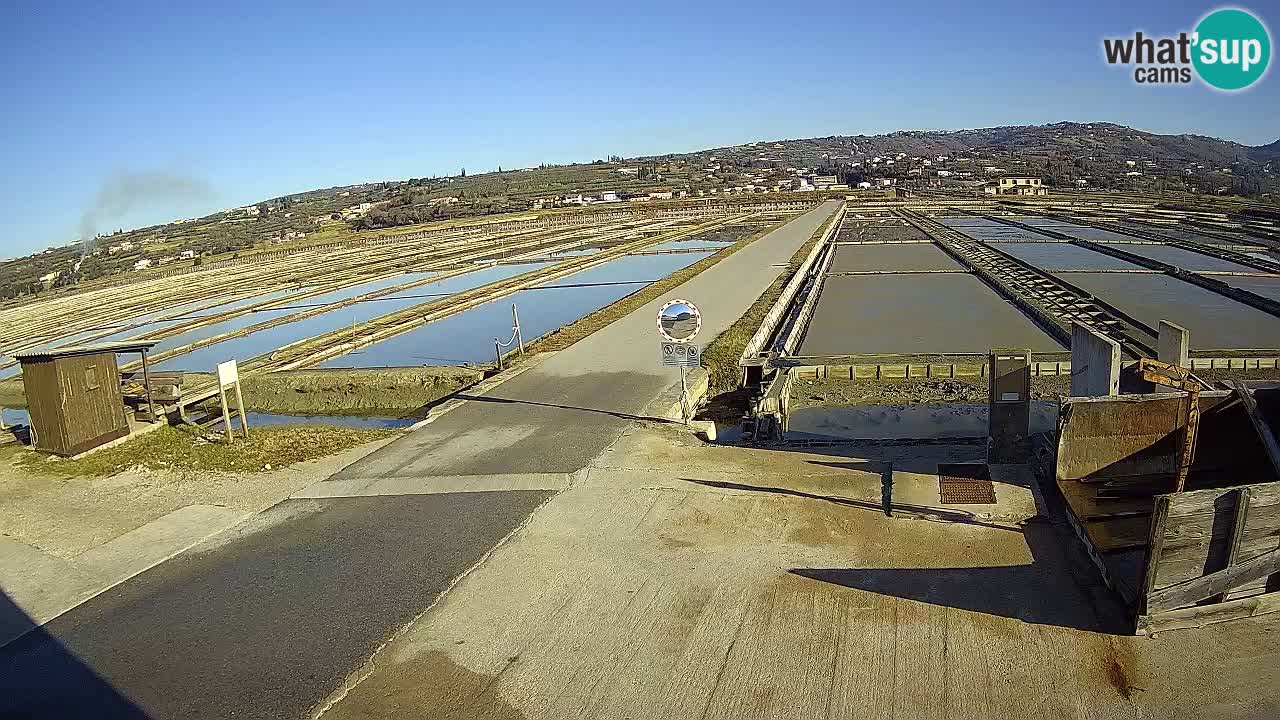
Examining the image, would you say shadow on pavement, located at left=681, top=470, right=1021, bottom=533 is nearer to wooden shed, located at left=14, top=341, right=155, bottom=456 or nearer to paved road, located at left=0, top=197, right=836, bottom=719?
paved road, located at left=0, top=197, right=836, bottom=719

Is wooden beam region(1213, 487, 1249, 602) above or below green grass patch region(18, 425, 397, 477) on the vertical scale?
above

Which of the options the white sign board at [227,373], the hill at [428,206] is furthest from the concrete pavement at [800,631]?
the hill at [428,206]

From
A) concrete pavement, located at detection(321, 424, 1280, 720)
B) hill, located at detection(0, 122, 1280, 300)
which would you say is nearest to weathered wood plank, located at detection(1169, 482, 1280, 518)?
concrete pavement, located at detection(321, 424, 1280, 720)

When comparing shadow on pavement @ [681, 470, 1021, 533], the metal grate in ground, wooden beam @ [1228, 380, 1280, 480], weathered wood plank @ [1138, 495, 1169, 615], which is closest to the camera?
weathered wood plank @ [1138, 495, 1169, 615]

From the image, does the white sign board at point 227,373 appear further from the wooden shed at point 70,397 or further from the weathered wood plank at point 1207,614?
the weathered wood plank at point 1207,614

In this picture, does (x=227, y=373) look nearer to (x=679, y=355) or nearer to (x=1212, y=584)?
(x=679, y=355)

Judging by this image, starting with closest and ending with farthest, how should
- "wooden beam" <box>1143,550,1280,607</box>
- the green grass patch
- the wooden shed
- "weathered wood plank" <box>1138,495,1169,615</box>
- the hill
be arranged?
"weathered wood plank" <box>1138,495,1169,615</box> < "wooden beam" <box>1143,550,1280,607</box> < the green grass patch < the wooden shed < the hill
